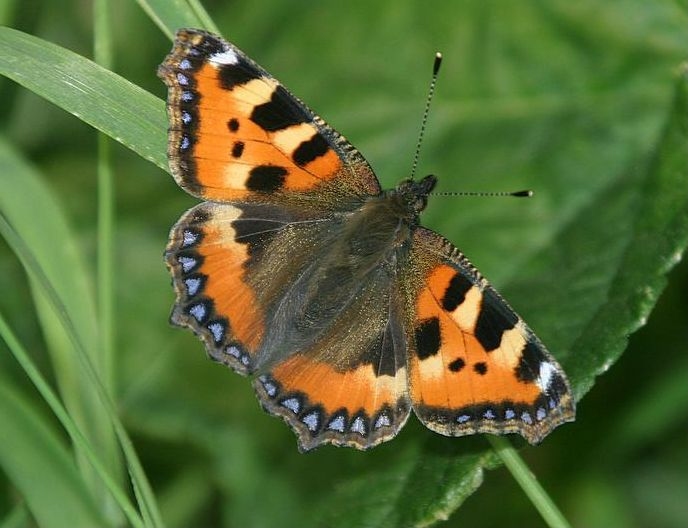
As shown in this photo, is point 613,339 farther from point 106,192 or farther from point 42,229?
point 42,229

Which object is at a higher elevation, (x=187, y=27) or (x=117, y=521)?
(x=187, y=27)

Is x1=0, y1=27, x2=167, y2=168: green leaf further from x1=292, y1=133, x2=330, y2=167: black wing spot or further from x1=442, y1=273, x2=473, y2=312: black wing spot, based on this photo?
x1=442, y1=273, x2=473, y2=312: black wing spot

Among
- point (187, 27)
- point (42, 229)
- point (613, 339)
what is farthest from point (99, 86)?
point (613, 339)

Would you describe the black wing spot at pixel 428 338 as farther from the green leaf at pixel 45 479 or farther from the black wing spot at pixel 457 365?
the green leaf at pixel 45 479

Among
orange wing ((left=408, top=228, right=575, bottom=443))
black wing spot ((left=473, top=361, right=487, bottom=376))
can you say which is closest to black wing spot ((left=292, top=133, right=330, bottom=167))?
orange wing ((left=408, top=228, right=575, bottom=443))

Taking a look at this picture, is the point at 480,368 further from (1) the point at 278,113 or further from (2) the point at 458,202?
(2) the point at 458,202

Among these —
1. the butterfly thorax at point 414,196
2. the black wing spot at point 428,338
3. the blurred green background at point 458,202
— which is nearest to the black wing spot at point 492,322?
the black wing spot at point 428,338
